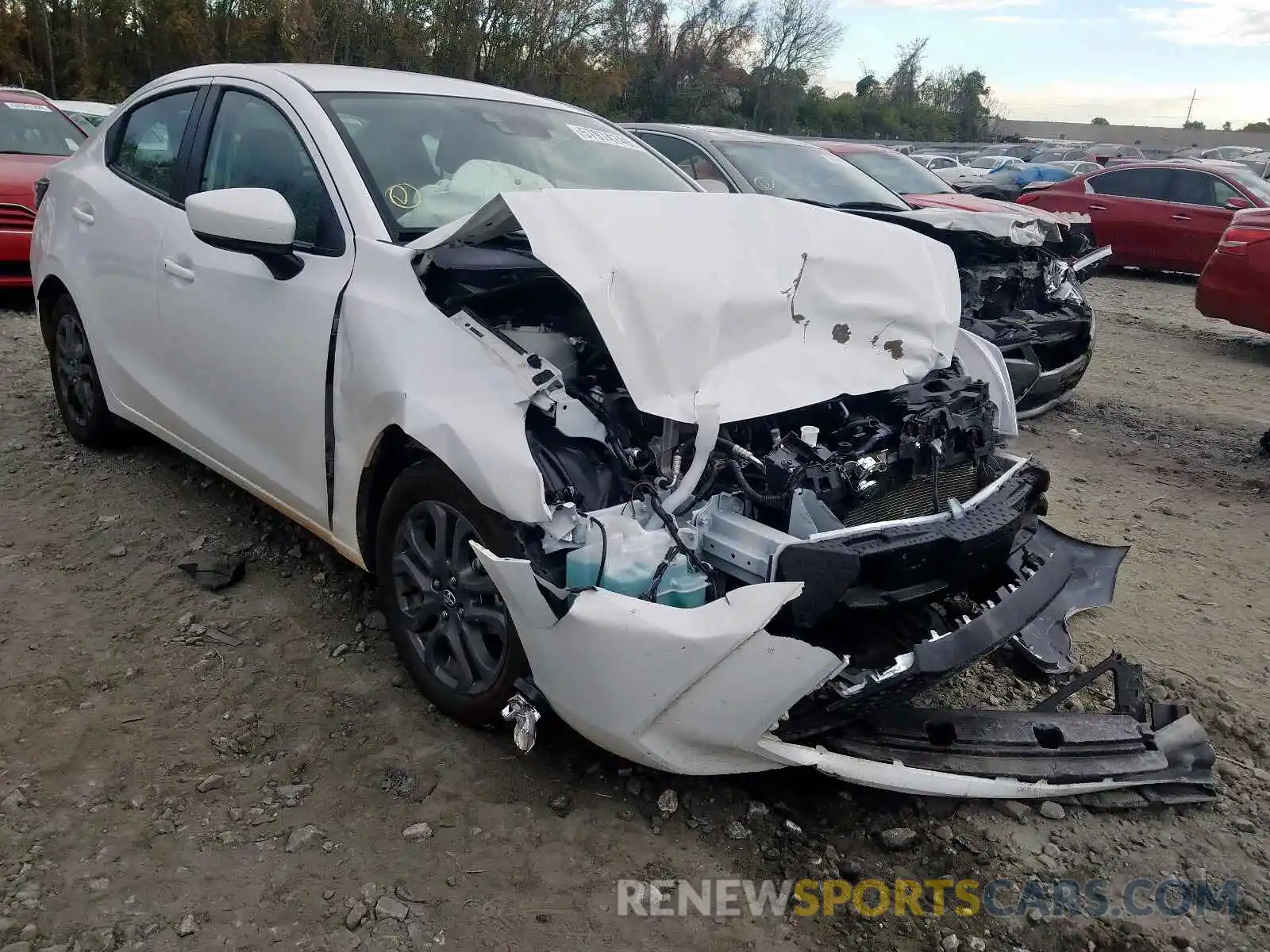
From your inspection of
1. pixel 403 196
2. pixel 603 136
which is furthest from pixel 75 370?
pixel 603 136

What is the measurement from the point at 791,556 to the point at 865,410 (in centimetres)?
79

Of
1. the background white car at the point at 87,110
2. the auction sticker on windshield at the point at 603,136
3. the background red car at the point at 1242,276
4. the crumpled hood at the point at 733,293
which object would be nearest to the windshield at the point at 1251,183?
the background red car at the point at 1242,276

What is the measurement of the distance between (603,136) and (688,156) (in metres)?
3.25

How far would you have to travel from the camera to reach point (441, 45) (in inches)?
1305

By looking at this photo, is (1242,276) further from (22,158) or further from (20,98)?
(20,98)

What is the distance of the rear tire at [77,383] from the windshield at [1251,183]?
41.3 feet

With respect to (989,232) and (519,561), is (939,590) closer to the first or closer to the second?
(519,561)

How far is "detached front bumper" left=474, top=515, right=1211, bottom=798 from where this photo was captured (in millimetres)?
2111

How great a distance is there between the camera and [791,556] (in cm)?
218

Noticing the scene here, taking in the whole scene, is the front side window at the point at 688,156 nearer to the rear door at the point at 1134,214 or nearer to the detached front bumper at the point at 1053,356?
the detached front bumper at the point at 1053,356

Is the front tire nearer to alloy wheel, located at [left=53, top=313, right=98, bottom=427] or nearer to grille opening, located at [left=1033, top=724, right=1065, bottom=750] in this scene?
grille opening, located at [left=1033, top=724, right=1065, bottom=750]

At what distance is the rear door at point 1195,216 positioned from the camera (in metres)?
11.6

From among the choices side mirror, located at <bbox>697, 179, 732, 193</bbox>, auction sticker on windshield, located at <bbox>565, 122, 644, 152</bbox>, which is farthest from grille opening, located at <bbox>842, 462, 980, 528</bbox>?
side mirror, located at <bbox>697, 179, 732, 193</bbox>

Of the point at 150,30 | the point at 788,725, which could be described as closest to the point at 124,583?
the point at 788,725
